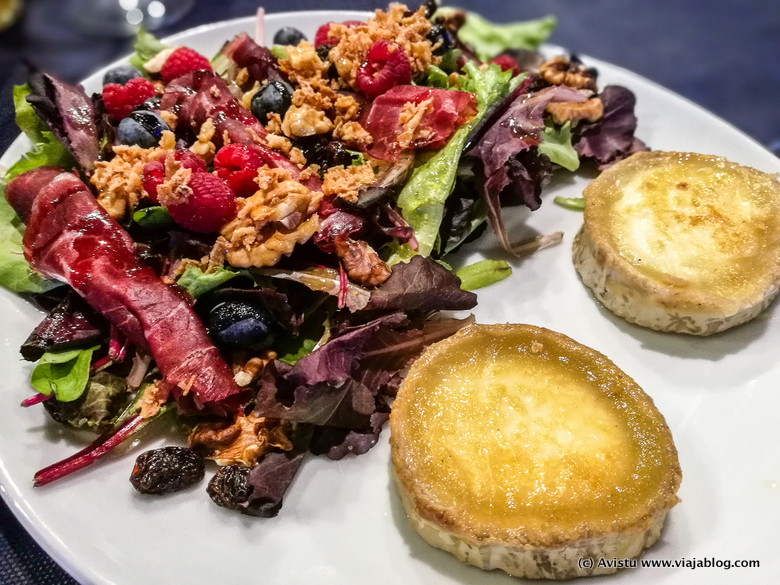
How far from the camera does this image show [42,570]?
83.0 inches

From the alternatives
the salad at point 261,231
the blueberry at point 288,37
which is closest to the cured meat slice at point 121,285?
the salad at point 261,231

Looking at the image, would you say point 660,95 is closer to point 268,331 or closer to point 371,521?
point 268,331

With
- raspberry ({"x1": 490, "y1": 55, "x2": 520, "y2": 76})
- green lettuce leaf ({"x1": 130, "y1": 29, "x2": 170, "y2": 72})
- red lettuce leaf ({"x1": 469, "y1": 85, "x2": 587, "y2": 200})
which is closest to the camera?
red lettuce leaf ({"x1": 469, "y1": 85, "x2": 587, "y2": 200})

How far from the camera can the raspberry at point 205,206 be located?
227 cm

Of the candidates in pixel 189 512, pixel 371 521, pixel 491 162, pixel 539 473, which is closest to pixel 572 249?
pixel 491 162

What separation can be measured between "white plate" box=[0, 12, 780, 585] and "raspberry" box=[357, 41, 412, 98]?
116cm

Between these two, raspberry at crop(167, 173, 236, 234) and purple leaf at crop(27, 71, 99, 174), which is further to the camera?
purple leaf at crop(27, 71, 99, 174)

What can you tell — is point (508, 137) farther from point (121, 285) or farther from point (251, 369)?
point (121, 285)

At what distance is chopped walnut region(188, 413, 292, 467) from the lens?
6.77 feet

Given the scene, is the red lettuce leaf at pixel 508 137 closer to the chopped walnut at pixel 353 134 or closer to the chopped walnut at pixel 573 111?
the chopped walnut at pixel 573 111

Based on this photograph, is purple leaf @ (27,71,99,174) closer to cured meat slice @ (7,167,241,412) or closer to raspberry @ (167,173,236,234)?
cured meat slice @ (7,167,241,412)

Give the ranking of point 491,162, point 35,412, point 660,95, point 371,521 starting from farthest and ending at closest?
1. point 660,95
2. point 491,162
3. point 35,412
4. point 371,521

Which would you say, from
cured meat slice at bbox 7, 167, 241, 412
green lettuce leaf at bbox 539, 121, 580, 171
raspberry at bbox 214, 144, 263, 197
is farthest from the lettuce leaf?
green lettuce leaf at bbox 539, 121, 580, 171

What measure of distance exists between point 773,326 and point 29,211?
9.81 feet
